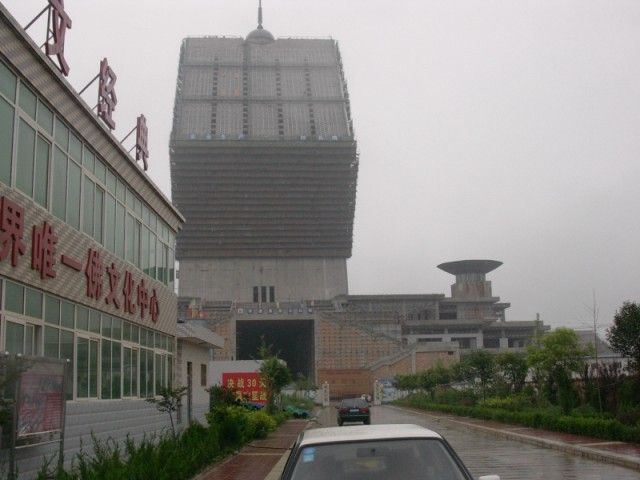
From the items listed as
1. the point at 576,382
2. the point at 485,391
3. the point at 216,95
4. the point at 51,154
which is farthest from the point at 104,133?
the point at 216,95

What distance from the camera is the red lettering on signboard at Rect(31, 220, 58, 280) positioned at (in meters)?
14.0

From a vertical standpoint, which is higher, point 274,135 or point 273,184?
point 274,135

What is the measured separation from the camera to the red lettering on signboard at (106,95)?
19.1 m

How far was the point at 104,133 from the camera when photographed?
18719 millimetres

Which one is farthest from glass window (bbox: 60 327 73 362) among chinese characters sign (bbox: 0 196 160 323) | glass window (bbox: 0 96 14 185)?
glass window (bbox: 0 96 14 185)

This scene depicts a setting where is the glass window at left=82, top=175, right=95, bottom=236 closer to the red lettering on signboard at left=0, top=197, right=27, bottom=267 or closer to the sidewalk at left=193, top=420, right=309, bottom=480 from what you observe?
the red lettering on signboard at left=0, top=197, right=27, bottom=267

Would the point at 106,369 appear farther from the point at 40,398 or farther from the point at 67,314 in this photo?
the point at 40,398

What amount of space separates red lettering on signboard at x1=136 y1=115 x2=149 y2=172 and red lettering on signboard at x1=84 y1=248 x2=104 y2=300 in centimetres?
570

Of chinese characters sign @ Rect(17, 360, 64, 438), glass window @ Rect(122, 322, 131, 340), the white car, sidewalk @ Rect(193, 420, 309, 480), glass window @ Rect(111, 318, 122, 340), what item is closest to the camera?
the white car

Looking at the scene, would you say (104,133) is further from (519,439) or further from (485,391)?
(485,391)

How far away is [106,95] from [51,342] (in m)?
6.96

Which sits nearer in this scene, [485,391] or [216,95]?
[485,391]

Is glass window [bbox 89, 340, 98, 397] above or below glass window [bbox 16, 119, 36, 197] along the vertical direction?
below

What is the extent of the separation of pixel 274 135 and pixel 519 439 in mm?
87559
